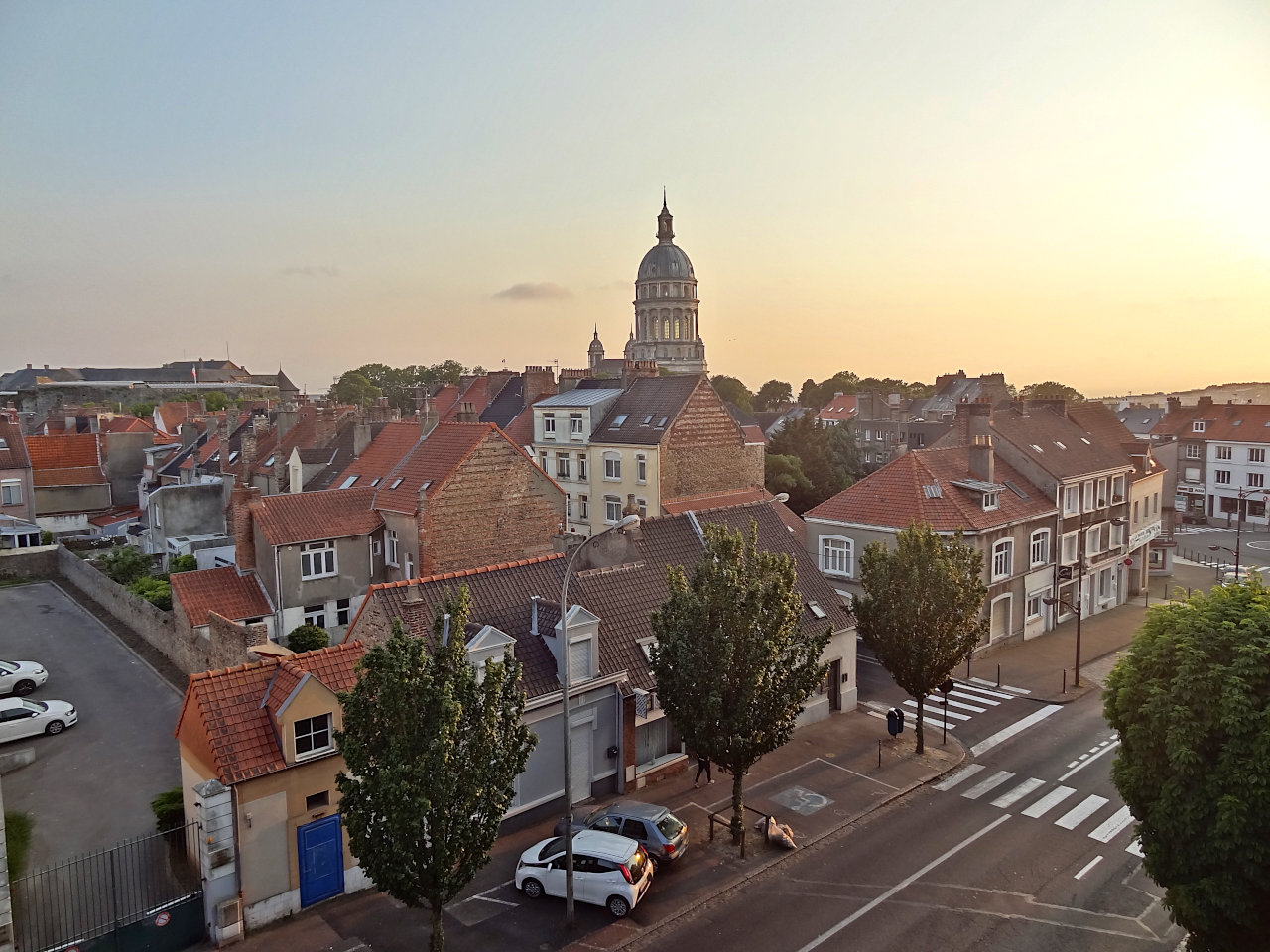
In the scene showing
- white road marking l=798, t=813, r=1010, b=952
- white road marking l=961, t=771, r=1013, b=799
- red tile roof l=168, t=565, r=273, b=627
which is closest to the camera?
white road marking l=798, t=813, r=1010, b=952

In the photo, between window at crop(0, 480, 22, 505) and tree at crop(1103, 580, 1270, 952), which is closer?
tree at crop(1103, 580, 1270, 952)

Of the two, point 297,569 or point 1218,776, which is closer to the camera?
point 1218,776

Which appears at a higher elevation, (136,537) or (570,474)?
(570,474)

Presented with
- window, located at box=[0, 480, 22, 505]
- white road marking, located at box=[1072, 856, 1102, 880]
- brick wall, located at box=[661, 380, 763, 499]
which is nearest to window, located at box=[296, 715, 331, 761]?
white road marking, located at box=[1072, 856, 1102, 880]

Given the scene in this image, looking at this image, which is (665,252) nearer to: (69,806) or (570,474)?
(570,474)

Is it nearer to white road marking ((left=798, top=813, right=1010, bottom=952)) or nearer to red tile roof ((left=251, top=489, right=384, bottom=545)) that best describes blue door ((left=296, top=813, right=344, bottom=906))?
white road marking ((left=798, top=813, right=1010, bottom=952))

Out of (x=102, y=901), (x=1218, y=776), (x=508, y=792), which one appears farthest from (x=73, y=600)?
(x=1218, y=776)

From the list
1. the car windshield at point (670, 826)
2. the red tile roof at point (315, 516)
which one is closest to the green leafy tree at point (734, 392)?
the red tile roof at point (315, 516)
